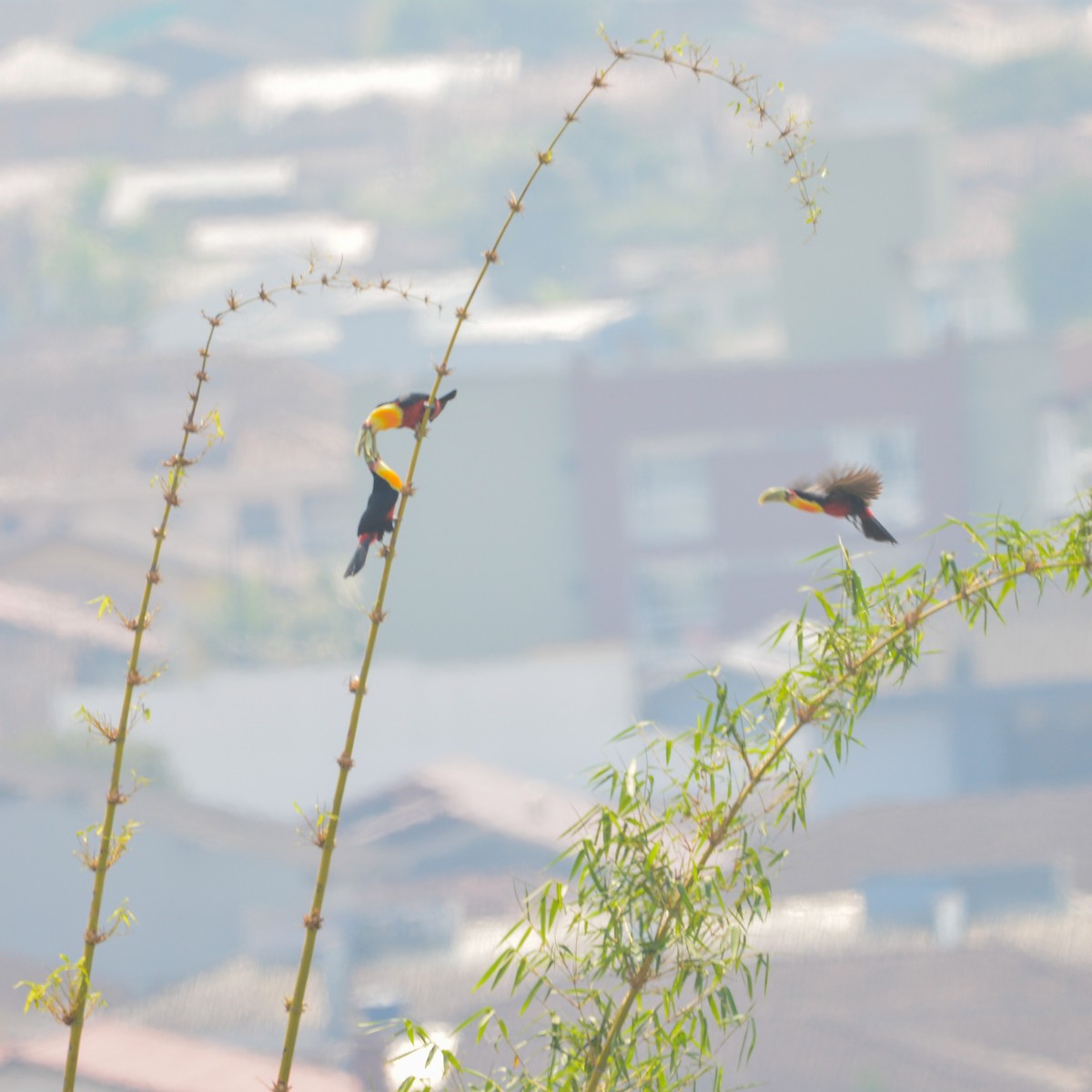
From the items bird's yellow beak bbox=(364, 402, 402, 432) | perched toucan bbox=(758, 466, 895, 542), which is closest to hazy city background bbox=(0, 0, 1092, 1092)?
bird's yellow beak bbox=(364, 402, 402, 432)

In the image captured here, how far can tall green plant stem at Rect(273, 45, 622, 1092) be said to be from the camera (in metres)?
2.26

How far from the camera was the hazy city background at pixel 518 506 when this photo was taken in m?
21.2

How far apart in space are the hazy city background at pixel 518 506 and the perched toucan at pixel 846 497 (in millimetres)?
727

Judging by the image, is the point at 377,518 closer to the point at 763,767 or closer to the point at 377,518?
the point at 377,518

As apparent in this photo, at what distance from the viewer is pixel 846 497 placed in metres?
2.76

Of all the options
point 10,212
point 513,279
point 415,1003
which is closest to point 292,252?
point 513,279

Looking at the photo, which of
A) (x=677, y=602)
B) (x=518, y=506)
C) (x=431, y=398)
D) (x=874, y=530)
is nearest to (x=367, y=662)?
(x=431, y=398)

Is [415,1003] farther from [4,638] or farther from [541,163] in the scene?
[541,163]

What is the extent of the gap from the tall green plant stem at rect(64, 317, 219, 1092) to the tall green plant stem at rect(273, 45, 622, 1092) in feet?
0.77

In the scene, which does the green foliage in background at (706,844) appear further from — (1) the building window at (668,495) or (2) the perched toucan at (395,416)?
(1) the building window at (668,495)

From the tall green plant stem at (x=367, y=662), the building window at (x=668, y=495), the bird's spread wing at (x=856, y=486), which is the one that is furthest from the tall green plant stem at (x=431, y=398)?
the building window at (x=668, y=495)

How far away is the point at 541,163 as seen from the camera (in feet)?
7.78

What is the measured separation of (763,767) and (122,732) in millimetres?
Answer: 808

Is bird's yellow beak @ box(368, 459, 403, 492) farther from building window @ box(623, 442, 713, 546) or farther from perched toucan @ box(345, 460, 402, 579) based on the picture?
building window @ box(623, 442, 713, 546)
